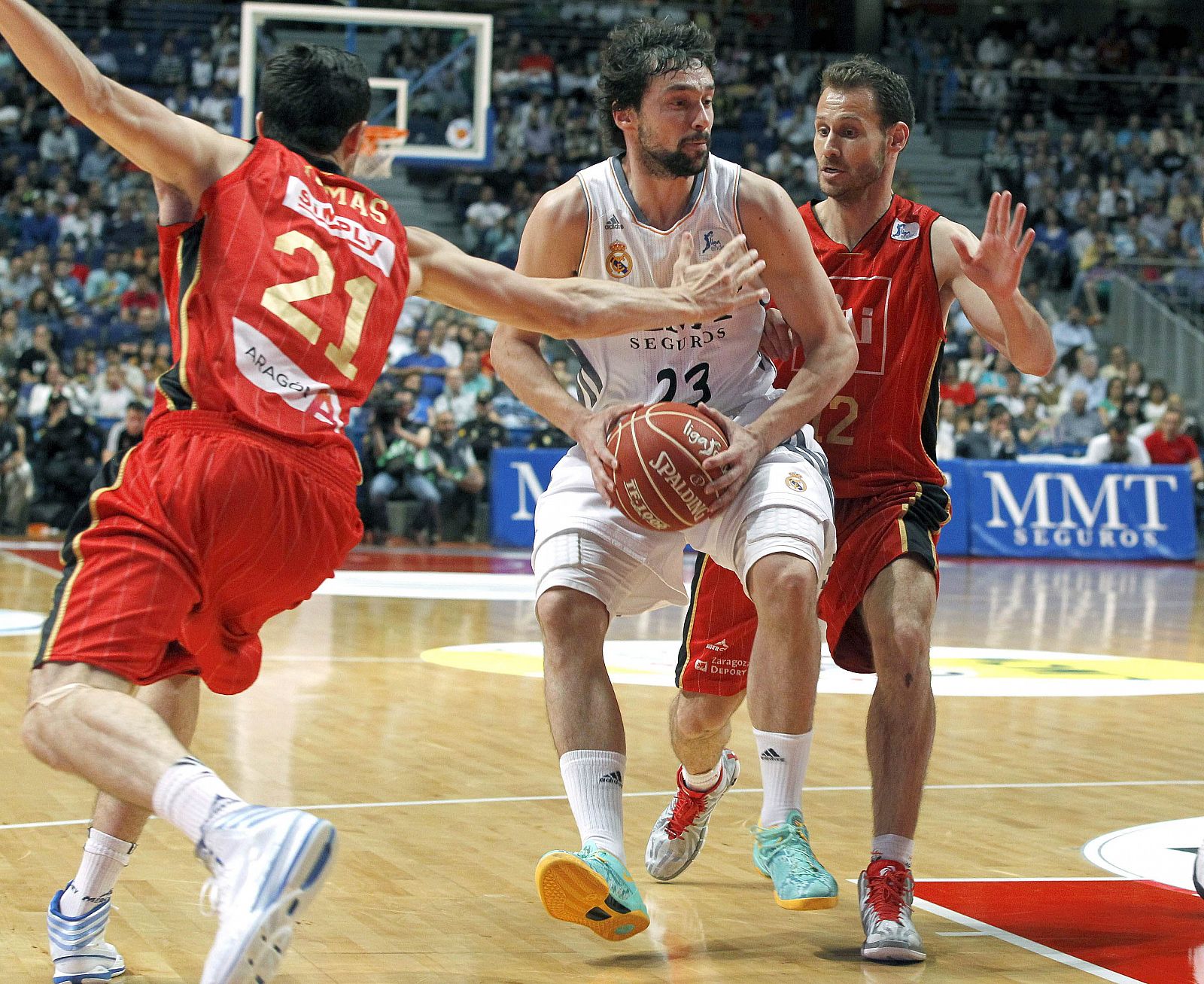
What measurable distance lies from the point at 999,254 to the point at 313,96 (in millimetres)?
1825

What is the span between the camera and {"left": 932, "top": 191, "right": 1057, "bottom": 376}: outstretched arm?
420 centimetres

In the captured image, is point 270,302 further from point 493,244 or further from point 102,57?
point 102,57

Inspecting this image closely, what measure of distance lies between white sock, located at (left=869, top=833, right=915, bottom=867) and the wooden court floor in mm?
196

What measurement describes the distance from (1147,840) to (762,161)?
1893 centimetres

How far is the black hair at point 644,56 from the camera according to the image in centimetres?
423

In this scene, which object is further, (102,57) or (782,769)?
(102,57)

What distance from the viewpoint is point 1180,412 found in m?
17.6

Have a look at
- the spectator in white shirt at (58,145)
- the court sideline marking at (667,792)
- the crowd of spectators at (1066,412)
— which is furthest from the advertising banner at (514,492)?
the court sideline marking at (667,792)

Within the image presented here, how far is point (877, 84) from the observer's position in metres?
4.52

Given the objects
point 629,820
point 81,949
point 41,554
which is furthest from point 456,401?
point 81,949

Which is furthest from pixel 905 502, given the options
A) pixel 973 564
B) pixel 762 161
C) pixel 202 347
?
pixel 762 161

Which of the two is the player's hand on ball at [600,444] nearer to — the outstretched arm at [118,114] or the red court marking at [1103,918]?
the outstretched arm at [118,114]

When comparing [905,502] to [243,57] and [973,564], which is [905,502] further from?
[243,57]

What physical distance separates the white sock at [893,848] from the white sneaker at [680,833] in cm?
75
